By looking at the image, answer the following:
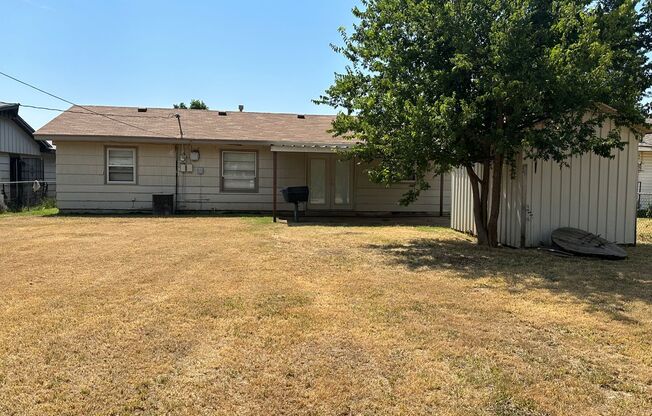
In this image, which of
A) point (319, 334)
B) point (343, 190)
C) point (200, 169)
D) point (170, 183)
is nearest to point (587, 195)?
point (319, 334)

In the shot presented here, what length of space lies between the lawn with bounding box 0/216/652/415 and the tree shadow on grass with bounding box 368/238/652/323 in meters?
0.05

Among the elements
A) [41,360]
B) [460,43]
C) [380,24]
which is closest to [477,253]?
[460,43]

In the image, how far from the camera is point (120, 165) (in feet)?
48.2

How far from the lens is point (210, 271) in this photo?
246 inches

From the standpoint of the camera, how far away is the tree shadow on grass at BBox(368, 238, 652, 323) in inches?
210

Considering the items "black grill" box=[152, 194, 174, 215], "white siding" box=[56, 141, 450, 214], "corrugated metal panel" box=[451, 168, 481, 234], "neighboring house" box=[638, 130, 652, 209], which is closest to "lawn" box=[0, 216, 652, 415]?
"corrugated metal panel" box=[451, 168, 481, 234]

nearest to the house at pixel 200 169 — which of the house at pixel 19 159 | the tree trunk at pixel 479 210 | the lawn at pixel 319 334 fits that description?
the house at pixel 19 159

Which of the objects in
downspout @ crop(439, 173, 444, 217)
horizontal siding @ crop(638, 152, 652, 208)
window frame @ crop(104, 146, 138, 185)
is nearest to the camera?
window frame @ crop(104, 146, 138, 185)

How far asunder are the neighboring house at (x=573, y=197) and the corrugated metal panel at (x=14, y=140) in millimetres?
16905

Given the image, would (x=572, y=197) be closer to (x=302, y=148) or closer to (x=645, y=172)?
(x=302, y=148)

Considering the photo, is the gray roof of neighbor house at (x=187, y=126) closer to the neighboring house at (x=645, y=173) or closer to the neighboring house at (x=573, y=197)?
the neighboring house at (x=573, y=197)

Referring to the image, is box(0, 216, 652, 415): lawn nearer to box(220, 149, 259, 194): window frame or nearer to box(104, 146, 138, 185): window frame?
box(104, 146, 138, 185): window frame

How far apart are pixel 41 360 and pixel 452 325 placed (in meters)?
3.10

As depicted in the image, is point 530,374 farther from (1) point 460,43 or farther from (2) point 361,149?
(2) point 361,149
